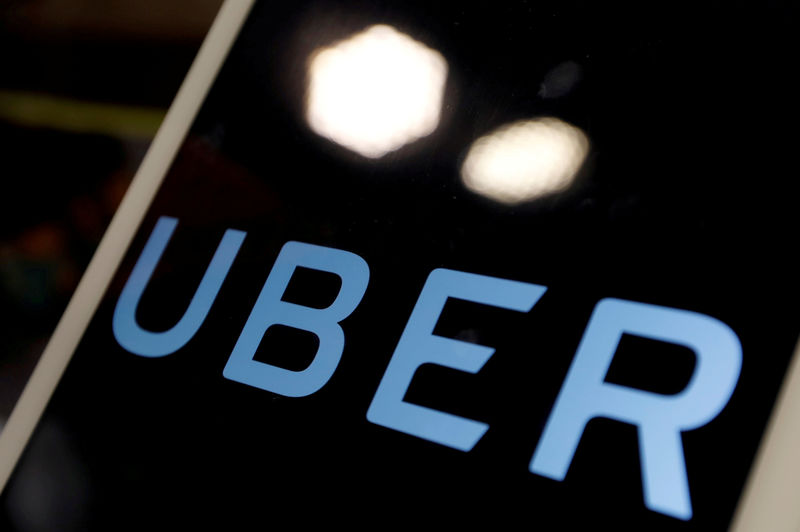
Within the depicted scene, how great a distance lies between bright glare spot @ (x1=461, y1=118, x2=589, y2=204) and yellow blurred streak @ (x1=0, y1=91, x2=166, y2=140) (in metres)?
1.42

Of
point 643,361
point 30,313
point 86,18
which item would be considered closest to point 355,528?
point 643,361

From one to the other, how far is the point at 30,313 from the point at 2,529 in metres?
0.97

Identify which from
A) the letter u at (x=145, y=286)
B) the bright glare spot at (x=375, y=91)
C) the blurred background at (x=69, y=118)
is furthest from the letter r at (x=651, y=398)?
the blurred background at (x=69, y=118)

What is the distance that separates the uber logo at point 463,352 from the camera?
55 cm

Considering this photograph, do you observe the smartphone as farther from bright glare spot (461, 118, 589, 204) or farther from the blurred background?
the blurred background

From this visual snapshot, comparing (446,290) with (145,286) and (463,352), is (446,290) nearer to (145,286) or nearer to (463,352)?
(463,352)

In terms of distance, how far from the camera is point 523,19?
0.75 metres

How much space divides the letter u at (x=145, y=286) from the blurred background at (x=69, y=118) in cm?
87

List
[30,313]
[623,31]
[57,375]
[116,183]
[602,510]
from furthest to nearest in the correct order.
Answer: [116,183] → [30,313] → [57,375] → [623,31] → [602,510]

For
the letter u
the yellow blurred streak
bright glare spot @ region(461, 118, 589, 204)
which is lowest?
the letter u

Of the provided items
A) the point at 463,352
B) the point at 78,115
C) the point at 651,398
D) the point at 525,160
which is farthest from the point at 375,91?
the point at 78,115

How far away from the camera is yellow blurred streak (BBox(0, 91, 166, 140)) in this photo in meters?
1.95

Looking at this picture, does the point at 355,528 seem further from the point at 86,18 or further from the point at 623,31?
the point at 86,18

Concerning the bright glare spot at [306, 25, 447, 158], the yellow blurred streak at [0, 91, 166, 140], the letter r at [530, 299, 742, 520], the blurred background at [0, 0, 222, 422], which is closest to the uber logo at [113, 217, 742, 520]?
the letter r at [530, 299, 742, 520]
